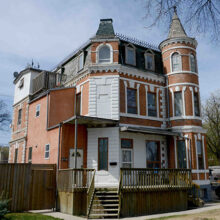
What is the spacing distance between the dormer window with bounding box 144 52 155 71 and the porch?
8.47 metres

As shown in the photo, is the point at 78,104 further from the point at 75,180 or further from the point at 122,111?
the point at 75,180

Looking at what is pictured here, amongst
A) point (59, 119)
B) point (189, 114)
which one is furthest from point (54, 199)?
point (189, 114)

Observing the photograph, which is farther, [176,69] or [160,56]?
[160,56]

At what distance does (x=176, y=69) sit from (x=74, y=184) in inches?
460

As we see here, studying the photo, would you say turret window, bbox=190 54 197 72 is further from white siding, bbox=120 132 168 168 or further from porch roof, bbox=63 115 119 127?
porch roof, bbox=63 115 119 127

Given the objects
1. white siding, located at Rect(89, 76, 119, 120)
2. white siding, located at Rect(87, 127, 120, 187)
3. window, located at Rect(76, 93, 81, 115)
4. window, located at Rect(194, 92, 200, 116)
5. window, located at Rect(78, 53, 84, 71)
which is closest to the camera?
white siding, located at Rect(87, 127, 120, 187)

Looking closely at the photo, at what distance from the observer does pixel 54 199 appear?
14266 mm

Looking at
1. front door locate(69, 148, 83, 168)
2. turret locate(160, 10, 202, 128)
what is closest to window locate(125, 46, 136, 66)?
turret locate(160, 10, 202, 128)

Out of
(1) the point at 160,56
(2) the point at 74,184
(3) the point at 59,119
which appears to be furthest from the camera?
(1) the point at 160,56

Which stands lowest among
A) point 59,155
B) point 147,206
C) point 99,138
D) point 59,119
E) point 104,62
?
point 147,206

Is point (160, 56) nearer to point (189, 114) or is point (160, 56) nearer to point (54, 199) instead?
point (189, 114)

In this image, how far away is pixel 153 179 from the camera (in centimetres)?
1372

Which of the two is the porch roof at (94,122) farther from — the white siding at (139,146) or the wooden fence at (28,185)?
the wooden fence at (28,185)

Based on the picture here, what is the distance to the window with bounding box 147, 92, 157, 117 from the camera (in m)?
18.7
